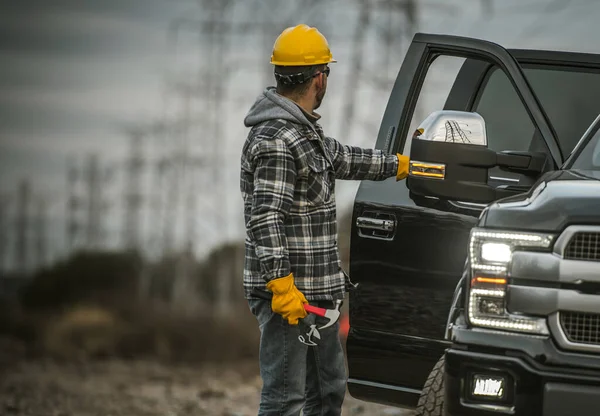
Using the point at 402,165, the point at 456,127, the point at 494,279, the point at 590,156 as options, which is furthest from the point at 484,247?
the point at 402,165

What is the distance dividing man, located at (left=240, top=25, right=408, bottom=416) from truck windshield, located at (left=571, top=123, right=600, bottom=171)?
1.05 m

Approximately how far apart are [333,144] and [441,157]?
55 centimetres

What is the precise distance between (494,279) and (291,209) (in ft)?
3.34

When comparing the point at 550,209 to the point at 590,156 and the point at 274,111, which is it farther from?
the point at 274,111

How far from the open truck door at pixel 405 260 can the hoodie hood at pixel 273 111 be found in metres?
0.72

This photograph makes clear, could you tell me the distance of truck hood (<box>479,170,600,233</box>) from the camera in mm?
4371

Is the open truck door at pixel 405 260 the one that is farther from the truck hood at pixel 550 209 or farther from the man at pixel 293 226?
the truck hood at pixel 550 209

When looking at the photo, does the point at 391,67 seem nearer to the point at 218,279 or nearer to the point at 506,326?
the point at 218,279

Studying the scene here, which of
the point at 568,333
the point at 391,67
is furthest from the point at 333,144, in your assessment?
the point at 391,67

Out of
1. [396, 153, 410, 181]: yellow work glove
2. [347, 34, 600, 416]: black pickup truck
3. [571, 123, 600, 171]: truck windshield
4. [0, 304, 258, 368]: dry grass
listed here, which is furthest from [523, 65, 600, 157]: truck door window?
[0, 304, 258, 368]: dry grass

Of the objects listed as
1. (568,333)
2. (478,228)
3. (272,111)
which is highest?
(272,111)

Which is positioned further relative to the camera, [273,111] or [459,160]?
[459,160]

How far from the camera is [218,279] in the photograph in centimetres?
1638

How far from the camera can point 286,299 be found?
487 centimetres
